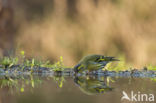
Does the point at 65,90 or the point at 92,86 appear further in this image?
the point at 92,86

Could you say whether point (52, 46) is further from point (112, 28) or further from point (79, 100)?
point (79, 100)

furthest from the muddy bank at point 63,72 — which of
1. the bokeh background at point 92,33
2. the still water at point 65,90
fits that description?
the bokeh background at point 92,33

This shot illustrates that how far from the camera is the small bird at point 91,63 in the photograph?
23.4 ft

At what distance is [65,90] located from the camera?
523 centimetres

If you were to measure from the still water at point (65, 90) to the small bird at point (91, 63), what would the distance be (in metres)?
0.58

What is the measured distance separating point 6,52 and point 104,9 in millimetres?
4167

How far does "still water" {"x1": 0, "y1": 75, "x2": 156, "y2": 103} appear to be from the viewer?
441 centimetres

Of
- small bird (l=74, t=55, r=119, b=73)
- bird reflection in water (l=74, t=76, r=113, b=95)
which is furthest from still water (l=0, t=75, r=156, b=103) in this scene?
small bird (l=74, t=55, r=119, b=73)

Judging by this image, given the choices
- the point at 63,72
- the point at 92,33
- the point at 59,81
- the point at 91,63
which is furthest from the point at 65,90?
the point at 92,33

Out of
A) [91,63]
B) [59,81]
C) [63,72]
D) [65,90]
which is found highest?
[91,63]

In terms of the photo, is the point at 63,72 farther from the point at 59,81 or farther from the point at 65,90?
the point at 65,90

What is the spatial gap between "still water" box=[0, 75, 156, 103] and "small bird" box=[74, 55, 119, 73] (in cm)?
58

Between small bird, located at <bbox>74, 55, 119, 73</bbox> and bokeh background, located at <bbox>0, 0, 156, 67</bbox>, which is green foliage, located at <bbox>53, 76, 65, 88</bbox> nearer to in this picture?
small bird, located at <bbox>74, 55, 119, 73</bbox>

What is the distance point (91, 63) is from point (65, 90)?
2.02 meters
